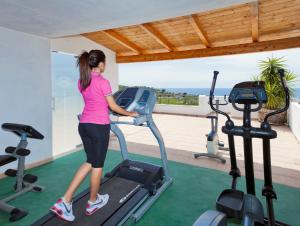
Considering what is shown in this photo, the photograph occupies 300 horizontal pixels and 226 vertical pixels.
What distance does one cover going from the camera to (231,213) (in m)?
1.56

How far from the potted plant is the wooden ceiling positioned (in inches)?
106

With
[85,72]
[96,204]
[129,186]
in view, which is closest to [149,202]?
[129,186]

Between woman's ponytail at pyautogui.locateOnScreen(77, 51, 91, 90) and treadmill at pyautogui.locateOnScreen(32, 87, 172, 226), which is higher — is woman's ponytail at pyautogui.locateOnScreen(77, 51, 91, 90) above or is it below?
above

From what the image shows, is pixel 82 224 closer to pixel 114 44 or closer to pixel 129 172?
pixel 129 172

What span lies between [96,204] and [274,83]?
667 centimetres

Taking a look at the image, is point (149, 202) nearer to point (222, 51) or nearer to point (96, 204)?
point (96, 204)

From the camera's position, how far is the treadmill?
190cm

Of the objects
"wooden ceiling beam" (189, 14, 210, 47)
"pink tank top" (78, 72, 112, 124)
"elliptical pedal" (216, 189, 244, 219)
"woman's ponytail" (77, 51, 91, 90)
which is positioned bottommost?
"elliptical pedal" (216, 189, 244, 219)

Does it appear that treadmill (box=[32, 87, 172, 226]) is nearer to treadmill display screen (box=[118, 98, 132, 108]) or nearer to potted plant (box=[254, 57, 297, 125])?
treadmill display screen (box=[118, 98, 132, 108])

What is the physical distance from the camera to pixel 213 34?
452 centimetres

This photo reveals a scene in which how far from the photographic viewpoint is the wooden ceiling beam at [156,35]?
4.34 metres

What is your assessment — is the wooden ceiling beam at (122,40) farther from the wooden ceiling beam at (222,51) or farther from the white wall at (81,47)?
the white wall at (81,47)

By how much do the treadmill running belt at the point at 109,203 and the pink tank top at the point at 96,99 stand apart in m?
0.84

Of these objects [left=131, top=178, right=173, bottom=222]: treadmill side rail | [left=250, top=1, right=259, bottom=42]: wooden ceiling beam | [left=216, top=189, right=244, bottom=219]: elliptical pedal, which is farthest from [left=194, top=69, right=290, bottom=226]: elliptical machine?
[left=250, top=1, right=259, bottom=42]: wooden ceiling beam
